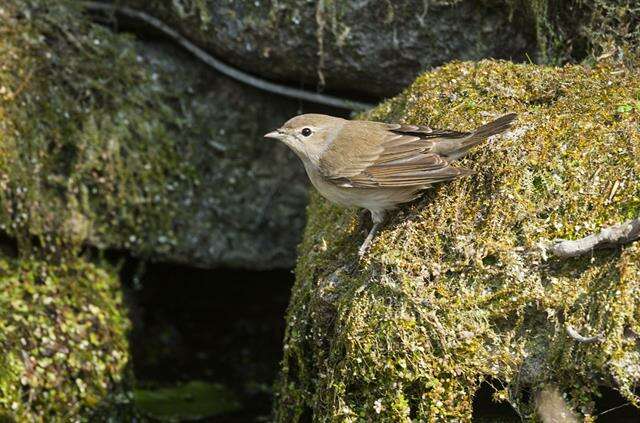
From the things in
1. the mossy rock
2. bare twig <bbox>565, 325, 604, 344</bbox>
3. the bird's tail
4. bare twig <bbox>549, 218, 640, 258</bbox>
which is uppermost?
the bird's tail

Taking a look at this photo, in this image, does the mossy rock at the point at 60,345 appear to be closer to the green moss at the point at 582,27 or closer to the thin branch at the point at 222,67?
the thin branch at the point at 222,67

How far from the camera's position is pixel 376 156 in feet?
15.9

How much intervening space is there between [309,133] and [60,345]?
2.44 metres

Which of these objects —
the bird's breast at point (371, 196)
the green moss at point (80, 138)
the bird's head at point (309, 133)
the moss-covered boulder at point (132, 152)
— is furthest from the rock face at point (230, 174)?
the bird's breast at point (371, 196)

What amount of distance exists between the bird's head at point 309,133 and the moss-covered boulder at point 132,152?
2.08 meters

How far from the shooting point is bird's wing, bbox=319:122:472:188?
454 cm

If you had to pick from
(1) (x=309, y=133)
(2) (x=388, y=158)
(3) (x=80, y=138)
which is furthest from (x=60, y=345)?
(2) (x=388, y=158)

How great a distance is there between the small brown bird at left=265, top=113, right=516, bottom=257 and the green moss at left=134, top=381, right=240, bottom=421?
275cm

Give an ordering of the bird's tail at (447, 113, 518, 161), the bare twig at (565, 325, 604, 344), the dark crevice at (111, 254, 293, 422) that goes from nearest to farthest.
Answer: the bare twig at (565, 325, 604, 344)
the bird's tail at (447, 113, 518, 161)
the dark crevice at (111, 254, 293, 422)

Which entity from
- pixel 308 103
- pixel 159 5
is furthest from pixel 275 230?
pixel 159 5

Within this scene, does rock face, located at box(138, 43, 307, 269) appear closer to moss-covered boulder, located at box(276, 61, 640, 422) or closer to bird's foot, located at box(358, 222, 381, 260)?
moss-covered boulder, located at box(276, 61, 640, 422)

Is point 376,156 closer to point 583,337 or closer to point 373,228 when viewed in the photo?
point 373,228

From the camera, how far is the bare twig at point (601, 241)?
13.1ft

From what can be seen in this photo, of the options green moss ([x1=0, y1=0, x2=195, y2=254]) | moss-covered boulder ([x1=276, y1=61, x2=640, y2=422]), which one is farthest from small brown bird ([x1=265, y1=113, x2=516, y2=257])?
green moss ([x1=0, y1=0, x2=195, y2=254])
